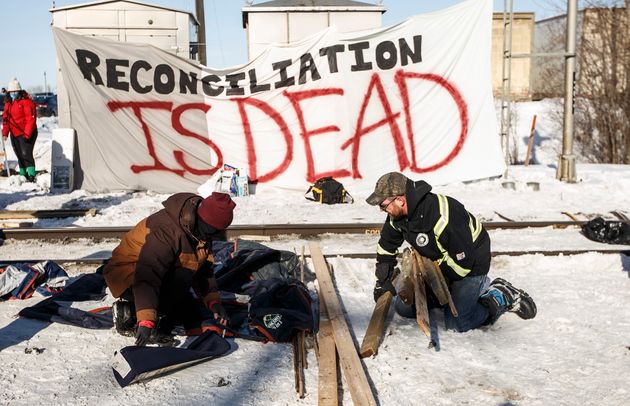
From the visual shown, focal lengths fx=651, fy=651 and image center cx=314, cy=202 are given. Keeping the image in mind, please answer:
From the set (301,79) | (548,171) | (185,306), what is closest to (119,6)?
(301,79)

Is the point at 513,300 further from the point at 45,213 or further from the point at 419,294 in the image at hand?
the point at 45,213

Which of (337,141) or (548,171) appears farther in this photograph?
(548,171)

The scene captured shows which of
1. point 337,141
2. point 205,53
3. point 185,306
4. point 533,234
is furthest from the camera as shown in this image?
point 205,53

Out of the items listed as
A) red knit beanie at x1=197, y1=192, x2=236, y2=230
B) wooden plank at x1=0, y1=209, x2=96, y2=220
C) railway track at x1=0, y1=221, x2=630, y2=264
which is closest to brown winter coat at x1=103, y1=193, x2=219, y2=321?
red knit beanie at x1=197, y1=192, x2=236, y2=230

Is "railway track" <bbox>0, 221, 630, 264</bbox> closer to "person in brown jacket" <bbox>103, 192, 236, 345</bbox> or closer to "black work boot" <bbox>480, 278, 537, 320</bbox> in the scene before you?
"black work boot" <bbox>480, 278, 537, 320</bbox>

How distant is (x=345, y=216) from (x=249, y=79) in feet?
12.9

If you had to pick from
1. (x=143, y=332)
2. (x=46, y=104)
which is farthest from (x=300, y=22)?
(x=46, y=104)

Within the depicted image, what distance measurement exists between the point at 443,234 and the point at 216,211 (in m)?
1.73

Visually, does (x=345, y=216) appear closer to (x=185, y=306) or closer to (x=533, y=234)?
(x=533, y=234)

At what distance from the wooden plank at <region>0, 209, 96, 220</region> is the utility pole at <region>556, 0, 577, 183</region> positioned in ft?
28.7

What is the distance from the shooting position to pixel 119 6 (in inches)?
559

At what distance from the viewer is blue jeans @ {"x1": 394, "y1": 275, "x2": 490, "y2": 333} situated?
16.7 feet

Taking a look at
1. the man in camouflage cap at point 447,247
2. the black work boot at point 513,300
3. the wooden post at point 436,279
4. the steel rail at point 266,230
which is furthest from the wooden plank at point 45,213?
the black work boot at point 513,300

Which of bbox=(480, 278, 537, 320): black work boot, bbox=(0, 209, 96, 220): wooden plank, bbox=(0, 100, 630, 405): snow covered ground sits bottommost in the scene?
bbox=(0, 100, 630, 405): snow covered ground
